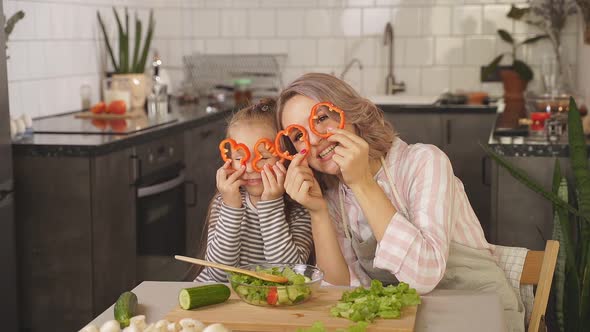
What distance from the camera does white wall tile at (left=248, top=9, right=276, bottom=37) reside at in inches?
234

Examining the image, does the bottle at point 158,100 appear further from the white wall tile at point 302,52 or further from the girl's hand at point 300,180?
the girl's hand at point 300,180

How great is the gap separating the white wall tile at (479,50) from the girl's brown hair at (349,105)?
356 cm

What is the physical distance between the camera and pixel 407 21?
5.73 m

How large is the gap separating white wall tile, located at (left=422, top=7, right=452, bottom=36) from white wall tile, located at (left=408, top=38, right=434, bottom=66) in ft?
0.21

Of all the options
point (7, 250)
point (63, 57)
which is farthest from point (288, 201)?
point (63, 57)

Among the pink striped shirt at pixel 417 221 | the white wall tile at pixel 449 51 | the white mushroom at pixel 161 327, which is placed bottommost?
the white mushroom at pixel 161 327

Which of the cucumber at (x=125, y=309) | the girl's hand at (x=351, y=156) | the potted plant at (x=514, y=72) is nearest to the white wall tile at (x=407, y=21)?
the potted plant at (x=514, y=72)

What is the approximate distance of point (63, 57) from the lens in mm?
4703

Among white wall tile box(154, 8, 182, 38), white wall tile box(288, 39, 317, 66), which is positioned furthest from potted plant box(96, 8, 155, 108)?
white wall tile box(288, 39, 317, 66)

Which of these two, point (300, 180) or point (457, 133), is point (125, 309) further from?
point (457, 133)

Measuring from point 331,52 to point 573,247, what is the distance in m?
2.91

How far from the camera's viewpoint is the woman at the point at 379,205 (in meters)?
1.98

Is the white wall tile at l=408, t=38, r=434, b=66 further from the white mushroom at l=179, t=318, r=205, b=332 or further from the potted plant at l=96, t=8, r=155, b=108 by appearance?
the white mushroom at l=179, t=318, r=205, b=332

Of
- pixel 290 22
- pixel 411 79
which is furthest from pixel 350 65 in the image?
pixel 290 22
